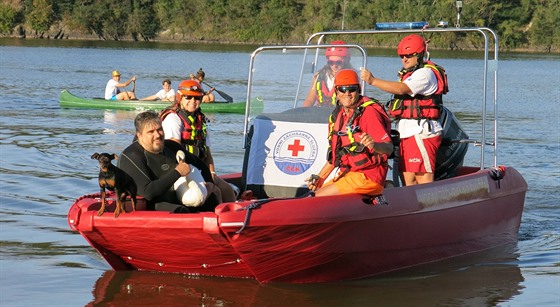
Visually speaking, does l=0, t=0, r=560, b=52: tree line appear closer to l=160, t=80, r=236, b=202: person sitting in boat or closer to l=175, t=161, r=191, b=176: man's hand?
l=160, t=80, r=236, b=202: person sitting in boat

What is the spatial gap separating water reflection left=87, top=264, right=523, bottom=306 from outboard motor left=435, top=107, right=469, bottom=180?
125cm

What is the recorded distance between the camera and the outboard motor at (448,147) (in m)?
9.52

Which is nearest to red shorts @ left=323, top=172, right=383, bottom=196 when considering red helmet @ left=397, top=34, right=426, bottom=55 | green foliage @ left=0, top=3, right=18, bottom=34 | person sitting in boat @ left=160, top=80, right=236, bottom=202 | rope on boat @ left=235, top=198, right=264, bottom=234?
rope on boat @ left=235, top=198, right=264, bottom=234

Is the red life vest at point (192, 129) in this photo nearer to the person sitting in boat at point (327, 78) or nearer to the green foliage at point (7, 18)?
the person sitting in boat at point (327, 78)

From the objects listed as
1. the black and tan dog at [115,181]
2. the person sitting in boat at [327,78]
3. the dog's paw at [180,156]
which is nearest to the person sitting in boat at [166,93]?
the person sitting in boat at [327,78]

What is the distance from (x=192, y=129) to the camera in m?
9.05

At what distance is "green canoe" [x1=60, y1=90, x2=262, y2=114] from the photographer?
2377 cm

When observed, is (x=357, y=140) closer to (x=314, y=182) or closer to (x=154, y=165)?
(x=314, y=182)

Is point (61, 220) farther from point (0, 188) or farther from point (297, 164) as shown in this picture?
point (297, 164)

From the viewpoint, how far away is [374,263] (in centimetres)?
839

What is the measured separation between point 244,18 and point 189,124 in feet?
282

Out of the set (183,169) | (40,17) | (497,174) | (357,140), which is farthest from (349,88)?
(40,17)

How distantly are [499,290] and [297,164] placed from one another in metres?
2.01

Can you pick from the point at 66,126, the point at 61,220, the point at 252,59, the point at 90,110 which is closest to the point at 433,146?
the point at 252,59
